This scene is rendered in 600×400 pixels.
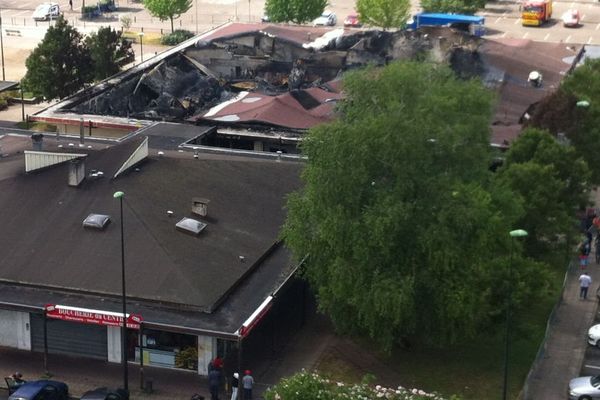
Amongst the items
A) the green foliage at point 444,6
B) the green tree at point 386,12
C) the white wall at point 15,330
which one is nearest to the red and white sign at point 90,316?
the white wall at point 15,330

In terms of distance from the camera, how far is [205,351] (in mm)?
45219

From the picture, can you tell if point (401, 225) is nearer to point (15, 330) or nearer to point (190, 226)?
point (190, 226)

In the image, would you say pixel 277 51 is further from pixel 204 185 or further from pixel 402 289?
pixel 402 289

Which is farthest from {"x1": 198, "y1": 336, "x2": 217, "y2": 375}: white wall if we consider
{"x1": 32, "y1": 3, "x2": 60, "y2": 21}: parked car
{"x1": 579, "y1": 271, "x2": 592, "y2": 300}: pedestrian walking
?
{"x1": 32, "y1": 3, "x2": 60, "y2": 21}: parked car

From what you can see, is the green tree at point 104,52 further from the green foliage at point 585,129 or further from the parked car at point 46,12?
the green foliage at point 585,129

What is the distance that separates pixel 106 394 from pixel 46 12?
76535 mm

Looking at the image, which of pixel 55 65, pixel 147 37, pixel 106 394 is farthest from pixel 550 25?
pixel 106 394

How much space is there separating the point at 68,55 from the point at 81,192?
100ft

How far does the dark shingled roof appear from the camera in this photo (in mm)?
46781

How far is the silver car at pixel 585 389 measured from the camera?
145 ft

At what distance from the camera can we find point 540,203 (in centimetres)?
5281

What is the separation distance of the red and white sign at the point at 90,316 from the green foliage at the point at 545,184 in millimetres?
16336

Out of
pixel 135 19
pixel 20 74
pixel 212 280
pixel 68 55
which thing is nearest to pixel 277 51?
pixel 68 55

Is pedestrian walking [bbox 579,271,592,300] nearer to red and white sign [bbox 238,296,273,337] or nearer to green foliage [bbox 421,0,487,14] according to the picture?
red and white sign [bbox 238,296,273,337]
